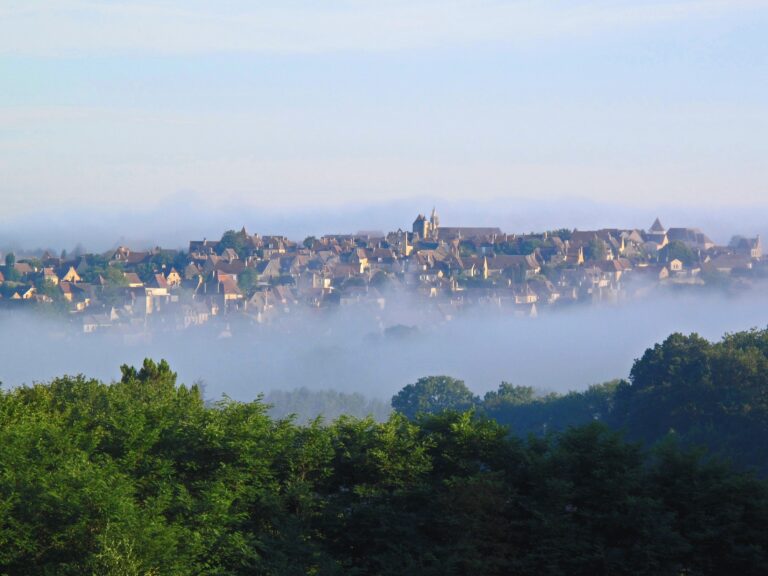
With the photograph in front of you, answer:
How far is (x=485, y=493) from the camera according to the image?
26.7 m

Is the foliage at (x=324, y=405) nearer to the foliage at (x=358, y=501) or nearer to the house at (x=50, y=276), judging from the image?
the house at (x=50, y=276)

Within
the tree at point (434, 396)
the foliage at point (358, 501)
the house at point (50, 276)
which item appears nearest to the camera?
the foliage at point (358, 501)

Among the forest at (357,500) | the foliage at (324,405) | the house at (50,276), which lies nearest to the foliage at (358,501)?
the forest at (357,500)

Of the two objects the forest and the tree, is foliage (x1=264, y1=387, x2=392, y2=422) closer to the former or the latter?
the tree

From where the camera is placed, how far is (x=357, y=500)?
1098 inches

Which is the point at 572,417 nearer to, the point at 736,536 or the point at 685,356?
the point at 685,356

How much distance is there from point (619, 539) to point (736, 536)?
7.05 ft

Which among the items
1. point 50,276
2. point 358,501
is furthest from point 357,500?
point 50,276

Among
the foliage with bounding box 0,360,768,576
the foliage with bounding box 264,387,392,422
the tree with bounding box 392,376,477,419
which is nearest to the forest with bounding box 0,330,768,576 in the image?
the foliage with bounding box 0,360,768,576

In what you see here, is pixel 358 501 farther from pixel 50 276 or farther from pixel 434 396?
pixel 50 276

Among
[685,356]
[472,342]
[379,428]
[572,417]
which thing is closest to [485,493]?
[379,428]

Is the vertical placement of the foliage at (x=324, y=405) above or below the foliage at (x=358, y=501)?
below

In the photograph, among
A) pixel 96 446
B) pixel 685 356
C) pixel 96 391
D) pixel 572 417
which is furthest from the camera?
pixel 572 417

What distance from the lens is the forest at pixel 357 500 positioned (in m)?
23.8
